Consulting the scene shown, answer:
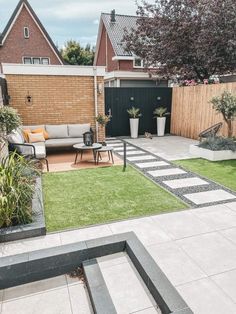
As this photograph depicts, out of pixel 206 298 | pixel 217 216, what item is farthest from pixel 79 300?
pixel 217 216

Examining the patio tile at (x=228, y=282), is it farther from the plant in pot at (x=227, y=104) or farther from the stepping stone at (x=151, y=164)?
the plant in pot at (x=227, y=104)

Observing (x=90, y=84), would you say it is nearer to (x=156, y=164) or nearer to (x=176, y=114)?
(x=156, y=164)

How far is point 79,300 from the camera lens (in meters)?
2.17

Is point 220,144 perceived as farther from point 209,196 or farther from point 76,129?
point 76,129

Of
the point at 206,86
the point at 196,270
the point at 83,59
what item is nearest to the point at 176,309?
the point at 196,270

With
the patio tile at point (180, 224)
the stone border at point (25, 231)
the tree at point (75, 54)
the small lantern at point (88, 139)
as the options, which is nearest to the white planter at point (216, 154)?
the small lantern at point (88, 139)

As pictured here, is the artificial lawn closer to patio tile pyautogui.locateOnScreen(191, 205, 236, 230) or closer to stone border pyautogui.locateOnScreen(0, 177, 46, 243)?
stone border pyautogui.locateOnScreen(0, 177, 46, 243)

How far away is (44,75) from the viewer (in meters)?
7.24

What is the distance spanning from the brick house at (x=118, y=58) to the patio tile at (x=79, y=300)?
1289 cm

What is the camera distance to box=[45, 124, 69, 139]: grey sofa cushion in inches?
287

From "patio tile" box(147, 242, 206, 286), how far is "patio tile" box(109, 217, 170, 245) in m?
0.12

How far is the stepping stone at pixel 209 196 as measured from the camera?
3979mm

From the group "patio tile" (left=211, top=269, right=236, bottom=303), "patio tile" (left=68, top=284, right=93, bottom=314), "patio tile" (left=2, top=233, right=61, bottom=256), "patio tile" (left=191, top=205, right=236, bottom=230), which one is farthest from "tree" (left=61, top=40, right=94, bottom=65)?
"patio tile" (left=211, top=269, right=236, bottom=303)

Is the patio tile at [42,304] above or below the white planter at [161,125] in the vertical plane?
below
